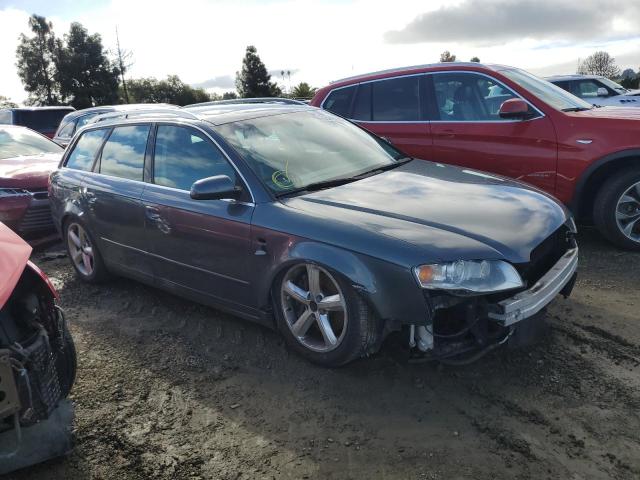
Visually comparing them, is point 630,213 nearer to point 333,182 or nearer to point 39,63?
point 333,182

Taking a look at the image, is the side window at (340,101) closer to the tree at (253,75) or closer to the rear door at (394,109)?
the rear door at (394,109)

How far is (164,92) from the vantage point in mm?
64688

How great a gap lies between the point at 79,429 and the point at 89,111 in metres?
9.85

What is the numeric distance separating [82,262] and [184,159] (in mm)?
2000

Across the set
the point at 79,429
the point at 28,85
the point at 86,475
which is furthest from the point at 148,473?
the point at 28,85

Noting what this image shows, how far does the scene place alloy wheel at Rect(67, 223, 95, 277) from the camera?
5027mm

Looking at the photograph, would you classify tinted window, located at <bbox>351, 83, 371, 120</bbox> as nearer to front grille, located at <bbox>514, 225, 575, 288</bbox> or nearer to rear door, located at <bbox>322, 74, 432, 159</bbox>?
rear door, located at <bbox>322, 74, 432, 159</bbox>

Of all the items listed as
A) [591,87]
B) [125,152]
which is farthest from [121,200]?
[591,87]

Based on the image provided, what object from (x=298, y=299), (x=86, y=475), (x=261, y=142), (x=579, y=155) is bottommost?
(x=86, y=475)

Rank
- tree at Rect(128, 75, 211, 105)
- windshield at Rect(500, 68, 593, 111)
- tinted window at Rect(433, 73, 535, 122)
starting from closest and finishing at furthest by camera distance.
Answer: windshield at Rect(500, 68, 593, 111)
tinted window at Rect(433, 73, 535, 122)
tree at Rect(128, 75, 211, 105)

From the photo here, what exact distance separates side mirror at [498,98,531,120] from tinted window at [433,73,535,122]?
26 cm

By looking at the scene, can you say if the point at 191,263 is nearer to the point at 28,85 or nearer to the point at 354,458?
the point at 354,458

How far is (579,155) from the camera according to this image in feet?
16.3

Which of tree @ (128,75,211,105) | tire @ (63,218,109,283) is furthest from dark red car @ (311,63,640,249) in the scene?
tree @ (128,75,211,105)
